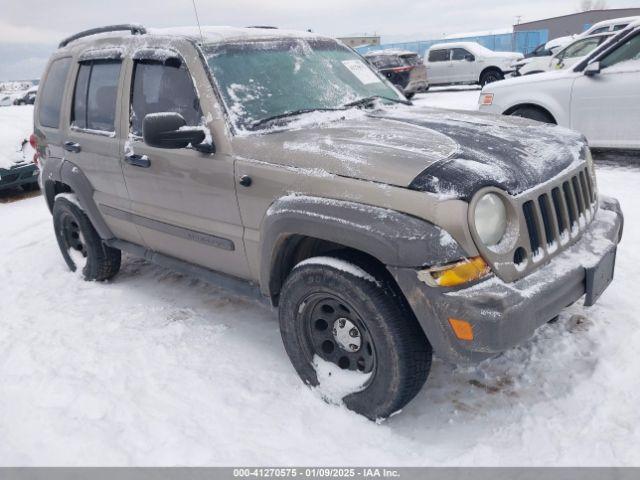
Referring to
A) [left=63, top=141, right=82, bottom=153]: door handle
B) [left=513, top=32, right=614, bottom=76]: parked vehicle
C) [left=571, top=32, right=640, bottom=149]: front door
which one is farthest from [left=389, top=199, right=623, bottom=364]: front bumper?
[left=513, top=32, right=614, bottom=76]: parked vehicle

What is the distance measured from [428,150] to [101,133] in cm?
253

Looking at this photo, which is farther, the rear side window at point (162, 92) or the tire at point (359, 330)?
the rear side window at point (162, 92)

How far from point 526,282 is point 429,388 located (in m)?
0.93

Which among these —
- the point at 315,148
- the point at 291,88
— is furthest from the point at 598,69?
the point at 315,148

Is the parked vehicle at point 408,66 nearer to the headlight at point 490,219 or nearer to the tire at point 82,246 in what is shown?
the tire at point 82,246

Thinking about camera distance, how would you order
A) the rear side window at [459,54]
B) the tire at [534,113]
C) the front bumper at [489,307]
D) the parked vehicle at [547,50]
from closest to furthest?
the front bumper at [489,307] < the tire at [534,113] < the parked vehicle at [547,50] < the rear side window at [459,54]

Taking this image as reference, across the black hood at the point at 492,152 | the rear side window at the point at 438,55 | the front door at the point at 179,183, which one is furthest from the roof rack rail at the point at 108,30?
the rear side window at the point at 438,55

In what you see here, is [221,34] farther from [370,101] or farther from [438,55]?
[438,55]

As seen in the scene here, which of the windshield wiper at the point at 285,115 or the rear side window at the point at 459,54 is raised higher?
the windshield wiper at the point at 285,115

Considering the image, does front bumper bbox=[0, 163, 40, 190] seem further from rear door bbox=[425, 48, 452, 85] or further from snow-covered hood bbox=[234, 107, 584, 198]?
rear door bbox=[425, 48, 452, 85]

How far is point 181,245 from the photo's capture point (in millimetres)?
3586

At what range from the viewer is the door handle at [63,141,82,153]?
13.9 feet

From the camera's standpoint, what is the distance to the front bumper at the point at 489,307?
224 centimetres

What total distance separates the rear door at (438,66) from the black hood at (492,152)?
1592 cm
